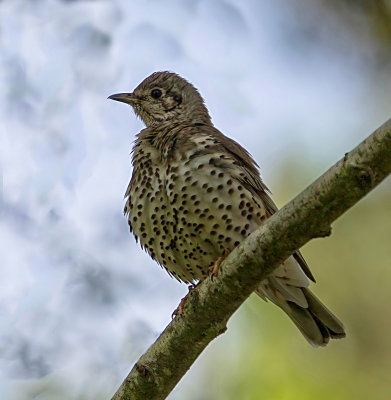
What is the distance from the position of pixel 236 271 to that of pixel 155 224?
1.76 m

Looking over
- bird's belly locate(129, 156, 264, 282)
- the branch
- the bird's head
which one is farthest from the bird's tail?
the bird's head

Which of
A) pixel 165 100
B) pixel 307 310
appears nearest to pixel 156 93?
pixel 165 100

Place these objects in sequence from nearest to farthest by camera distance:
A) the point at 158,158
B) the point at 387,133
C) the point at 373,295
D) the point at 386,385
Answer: the point at 387,133 < the point at 158,158 < the point at 386,385 < the point at 373,295

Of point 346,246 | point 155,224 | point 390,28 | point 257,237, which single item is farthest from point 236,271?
point 390,28

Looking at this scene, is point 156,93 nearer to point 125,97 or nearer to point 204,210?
Answer: point 125,97

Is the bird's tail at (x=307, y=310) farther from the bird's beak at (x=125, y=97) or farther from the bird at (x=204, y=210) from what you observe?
the bird's beak at (x=125, y=97)

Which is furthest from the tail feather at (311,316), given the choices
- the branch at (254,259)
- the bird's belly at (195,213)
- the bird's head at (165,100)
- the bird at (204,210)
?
the bird's head at (165,100)

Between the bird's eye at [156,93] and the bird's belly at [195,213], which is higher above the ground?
the bird's eye at [156,93]

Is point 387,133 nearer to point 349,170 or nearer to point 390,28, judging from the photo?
point 349,170

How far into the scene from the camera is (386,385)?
7.39m

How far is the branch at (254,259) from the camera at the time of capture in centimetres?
385

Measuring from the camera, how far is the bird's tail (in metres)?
6.16

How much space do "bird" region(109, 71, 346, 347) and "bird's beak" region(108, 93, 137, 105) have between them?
1.14 metres

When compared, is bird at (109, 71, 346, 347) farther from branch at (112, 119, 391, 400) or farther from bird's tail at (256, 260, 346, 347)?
branch at (112, 119, 391, 400)
